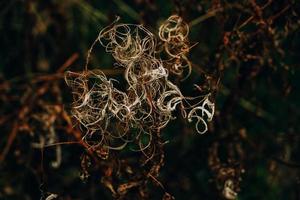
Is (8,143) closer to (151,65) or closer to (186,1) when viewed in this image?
(186,1)

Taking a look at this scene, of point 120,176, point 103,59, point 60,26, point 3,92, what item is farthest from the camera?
point 103,59

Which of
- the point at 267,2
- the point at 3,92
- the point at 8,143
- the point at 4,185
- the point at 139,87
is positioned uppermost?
the point at 267,2

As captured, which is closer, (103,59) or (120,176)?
(120,176)

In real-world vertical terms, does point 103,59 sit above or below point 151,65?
below

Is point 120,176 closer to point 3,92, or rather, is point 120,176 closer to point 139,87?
point 139,87

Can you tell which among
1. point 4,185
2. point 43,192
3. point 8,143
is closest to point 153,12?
point 8,143

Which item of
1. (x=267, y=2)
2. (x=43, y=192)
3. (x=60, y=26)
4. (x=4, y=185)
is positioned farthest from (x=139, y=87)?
(x=60, y=26)

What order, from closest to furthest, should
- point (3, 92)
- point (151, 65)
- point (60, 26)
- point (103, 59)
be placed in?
1. point (151, 65)
2. point (3, 92)
3. point (60, 26)
4. point (103, 59)
